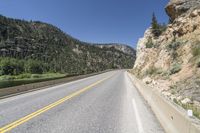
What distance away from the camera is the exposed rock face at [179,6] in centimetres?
3065

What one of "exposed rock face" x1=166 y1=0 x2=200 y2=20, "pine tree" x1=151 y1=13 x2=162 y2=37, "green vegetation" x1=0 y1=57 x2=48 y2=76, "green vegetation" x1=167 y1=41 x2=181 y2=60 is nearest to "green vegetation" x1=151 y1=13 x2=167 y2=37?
"pine tree" x1=151 y1=13 x2=162 y2=37

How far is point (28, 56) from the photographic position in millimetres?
165125

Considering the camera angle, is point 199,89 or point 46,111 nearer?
point 46,111

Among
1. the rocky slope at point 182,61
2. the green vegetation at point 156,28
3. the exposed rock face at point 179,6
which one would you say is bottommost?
the rocky slope at point 182,61

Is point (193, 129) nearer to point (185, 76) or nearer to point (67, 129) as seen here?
point (67, 129)

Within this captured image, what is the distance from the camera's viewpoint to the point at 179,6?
33.0 metres

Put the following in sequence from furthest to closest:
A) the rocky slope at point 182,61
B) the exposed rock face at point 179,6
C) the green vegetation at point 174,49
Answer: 1. the exposed rock face at point 179,6
2. the green vegetation at point 174,49
3. the rocky slope at point 182,61

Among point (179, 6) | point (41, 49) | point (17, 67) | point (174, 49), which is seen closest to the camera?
point (174, 49)

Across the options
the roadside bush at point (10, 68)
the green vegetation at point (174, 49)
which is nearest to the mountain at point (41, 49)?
the roadside bush at point (10, 68)

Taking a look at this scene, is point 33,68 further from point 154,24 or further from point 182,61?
point 182,61

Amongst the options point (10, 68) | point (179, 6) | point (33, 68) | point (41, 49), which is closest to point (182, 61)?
point (179, 6)

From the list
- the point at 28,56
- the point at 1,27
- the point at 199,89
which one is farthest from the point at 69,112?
the point at 1,27

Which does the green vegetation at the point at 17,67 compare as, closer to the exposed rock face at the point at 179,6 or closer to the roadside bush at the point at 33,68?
the roadside bush at the point at 33,68

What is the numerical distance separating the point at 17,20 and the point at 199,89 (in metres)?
196
